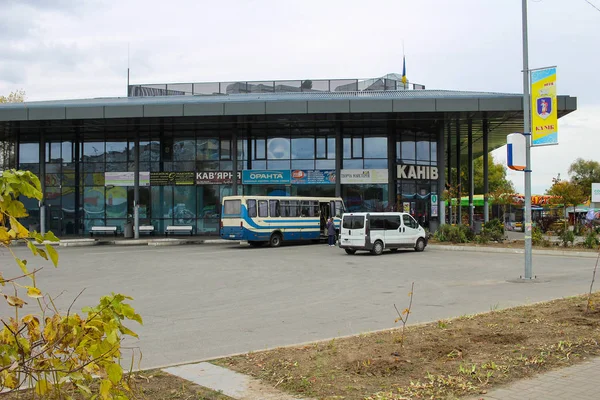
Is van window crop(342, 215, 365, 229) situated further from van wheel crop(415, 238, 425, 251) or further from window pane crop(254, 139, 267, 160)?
window pane crop(254, 139, 267, 160)

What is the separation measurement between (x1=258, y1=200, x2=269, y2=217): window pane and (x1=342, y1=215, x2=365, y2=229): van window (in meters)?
6.24

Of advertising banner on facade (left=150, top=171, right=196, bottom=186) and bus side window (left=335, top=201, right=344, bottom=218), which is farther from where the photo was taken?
advertising banner on facade (left=150, top=171, right=196, bottom=186)

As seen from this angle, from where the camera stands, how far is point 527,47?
1599cm

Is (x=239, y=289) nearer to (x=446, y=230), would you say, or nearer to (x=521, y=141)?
(x=521, y=141)

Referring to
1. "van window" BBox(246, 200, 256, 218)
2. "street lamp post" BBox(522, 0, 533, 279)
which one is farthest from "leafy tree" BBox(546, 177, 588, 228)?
"street lamp post" BBox(522, 0, 533, 279)

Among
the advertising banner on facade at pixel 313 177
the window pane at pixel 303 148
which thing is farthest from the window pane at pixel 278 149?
the advertising banner on facade at pixel 313 177

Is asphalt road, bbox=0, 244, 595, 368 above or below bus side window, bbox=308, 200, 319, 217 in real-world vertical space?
below

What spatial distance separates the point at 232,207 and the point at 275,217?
2513 millimetres

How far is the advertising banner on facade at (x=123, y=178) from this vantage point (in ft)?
129

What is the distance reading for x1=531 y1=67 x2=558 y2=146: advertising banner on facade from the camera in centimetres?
1510

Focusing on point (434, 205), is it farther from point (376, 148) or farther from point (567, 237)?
point (567, 237)

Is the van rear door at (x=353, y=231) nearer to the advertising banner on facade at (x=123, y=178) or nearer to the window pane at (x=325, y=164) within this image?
the window pane at (x=325, y=164)

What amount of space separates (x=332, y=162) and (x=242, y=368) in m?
32.4

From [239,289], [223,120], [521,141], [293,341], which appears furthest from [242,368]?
[223,120]
